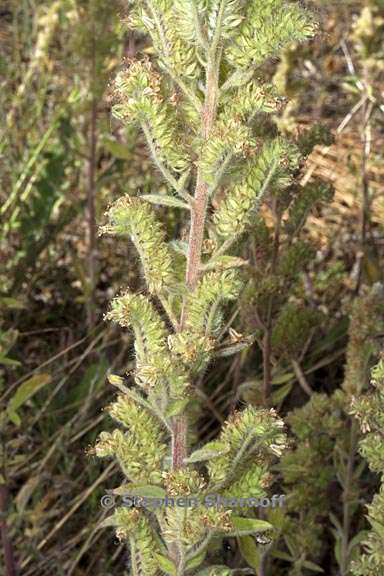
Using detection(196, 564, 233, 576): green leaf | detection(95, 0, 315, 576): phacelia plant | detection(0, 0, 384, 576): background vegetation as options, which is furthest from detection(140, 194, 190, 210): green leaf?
detection(196, 564, 233, 576): green leaf

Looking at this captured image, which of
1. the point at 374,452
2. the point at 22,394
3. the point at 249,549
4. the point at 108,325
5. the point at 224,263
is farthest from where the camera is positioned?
the point at 108,325

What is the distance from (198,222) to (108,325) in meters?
1.54

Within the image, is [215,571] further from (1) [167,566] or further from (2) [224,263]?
(2) [224,263]

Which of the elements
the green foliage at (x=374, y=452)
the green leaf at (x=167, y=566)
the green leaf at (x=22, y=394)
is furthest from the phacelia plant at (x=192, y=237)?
the green leaf at (x=22, y=394)

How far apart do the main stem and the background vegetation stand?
250 millimetres

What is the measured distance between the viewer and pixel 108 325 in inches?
104

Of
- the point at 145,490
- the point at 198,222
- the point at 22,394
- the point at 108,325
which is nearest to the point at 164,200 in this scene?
the point at 198,222

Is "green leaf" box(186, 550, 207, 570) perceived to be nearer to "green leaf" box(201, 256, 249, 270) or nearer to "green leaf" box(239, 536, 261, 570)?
"green leaf" box(239, 536, 261, 570)

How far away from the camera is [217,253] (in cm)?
113

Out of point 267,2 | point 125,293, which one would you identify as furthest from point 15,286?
point 267,2

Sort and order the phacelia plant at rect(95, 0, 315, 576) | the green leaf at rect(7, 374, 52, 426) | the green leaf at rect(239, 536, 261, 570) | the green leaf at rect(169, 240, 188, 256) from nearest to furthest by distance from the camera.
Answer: the phacelia plant at rect(95, 0, 315, 576)
the green leaf at rect(169, 240, 188, 256)
the green leaf at rect(239, 536, 261, 570)
the green leaf at rect(7, 374, 52, 426)

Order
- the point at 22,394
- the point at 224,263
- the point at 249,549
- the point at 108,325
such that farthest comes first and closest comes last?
the point at 108,325 → the point at 22,394 → the point at 249,549 → the point at 224,263

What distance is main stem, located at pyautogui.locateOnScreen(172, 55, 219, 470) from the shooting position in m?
1.08

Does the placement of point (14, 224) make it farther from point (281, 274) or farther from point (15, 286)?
point (281, 274)
